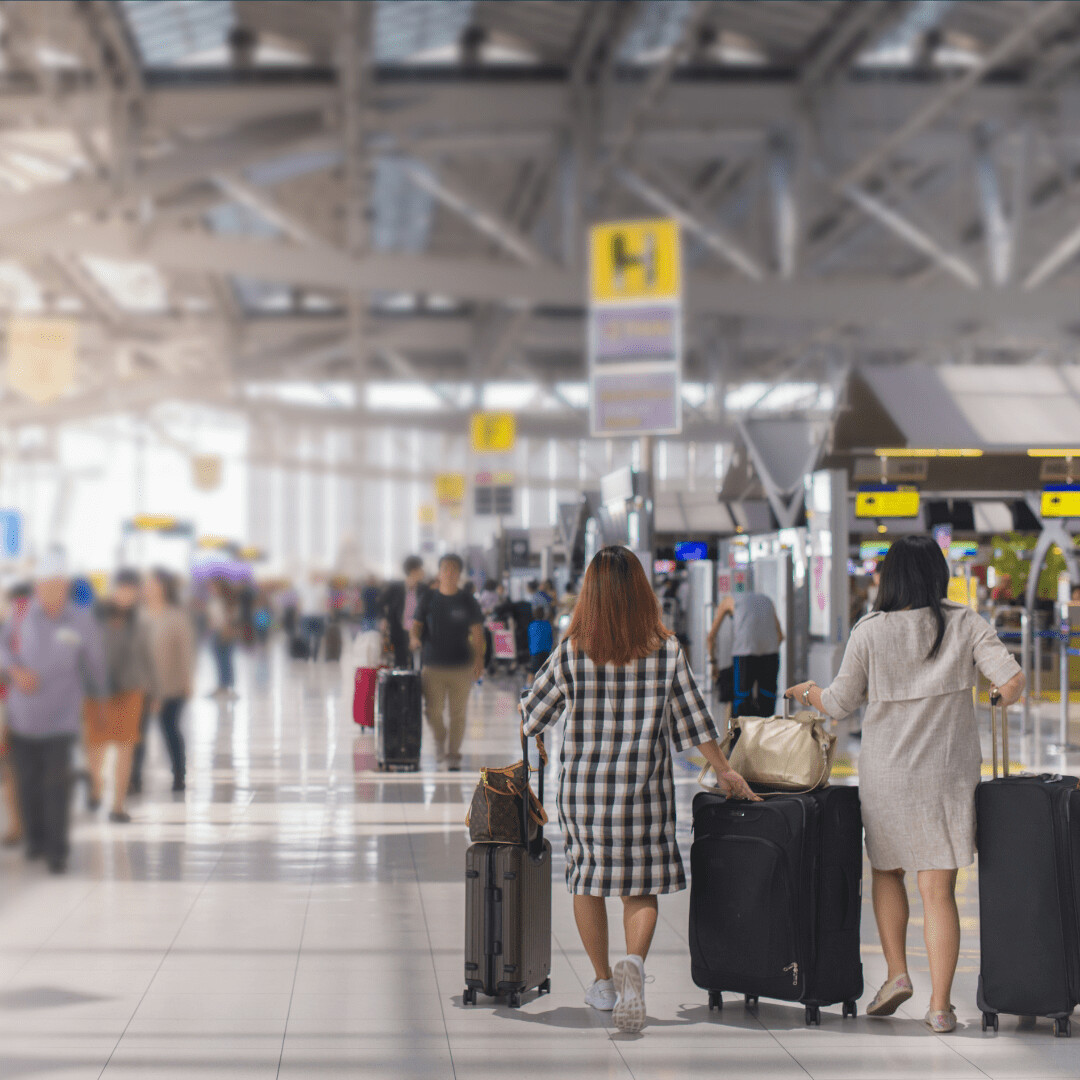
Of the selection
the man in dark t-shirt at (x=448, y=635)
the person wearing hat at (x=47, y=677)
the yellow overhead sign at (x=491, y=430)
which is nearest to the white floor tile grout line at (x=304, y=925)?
the person wearing hat at (x=47, y=677)

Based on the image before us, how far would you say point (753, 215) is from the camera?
82.3 feet

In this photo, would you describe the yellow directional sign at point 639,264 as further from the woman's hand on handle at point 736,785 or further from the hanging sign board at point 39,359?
the hanging sign board at point 39,359

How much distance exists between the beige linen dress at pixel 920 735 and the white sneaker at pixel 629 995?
846 millimetres

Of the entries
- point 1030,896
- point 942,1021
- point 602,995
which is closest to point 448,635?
point 602,995

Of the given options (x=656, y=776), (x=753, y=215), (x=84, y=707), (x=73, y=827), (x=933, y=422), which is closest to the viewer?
(x=656, y=776)

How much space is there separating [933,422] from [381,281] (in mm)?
11794

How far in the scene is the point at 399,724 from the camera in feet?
38.5

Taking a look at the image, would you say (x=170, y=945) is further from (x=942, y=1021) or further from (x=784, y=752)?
(x=942, y=1021)

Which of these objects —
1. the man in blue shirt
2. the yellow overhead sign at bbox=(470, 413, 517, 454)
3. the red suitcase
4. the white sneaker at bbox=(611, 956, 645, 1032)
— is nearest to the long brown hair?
the white sneaker at bbox=(611, 956, 645, 1032)

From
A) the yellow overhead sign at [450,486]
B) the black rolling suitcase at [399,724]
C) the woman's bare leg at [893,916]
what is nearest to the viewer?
the woman's bare leg at [893,916]

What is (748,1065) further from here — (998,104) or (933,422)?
(998,104)

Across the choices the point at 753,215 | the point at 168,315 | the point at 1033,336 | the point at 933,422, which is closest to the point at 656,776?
the point at 933,422

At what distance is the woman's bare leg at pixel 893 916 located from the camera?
4.88 meters

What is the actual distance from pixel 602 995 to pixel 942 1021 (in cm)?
109
